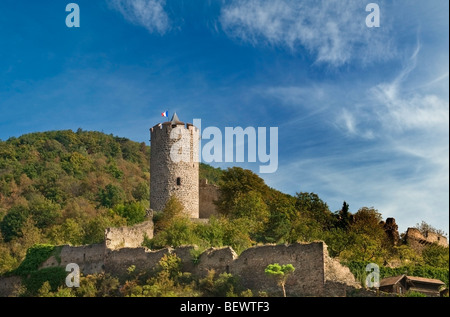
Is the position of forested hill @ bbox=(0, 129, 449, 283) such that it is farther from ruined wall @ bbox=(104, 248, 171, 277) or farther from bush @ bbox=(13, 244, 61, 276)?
bush @ bbox=(13, 244, 61, 276)

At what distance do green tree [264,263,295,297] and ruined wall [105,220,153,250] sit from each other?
9.26 m

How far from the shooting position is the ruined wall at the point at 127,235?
33.6 meters

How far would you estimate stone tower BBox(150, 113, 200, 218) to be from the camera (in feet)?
141

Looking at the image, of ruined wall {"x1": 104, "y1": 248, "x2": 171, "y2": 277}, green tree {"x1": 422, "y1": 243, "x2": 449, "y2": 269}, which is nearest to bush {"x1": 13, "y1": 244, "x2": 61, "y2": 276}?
ruined wall {"x1": 104, "y1": 248, "x2": 171, "y2": 277}

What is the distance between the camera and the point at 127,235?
116 ft

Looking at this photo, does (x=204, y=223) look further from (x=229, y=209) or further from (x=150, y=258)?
(x=150, y=258)

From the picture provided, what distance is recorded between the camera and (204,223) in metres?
39.9

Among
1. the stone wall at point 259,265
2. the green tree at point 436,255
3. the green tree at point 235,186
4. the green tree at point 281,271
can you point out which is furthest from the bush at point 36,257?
the green tree at point 436,255

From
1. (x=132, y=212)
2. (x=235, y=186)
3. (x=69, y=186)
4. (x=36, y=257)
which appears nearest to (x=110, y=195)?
(x=69, y=186)

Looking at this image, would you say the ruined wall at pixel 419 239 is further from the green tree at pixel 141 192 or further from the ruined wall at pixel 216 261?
the green tree at pixel 141 192

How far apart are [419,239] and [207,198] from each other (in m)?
13.5

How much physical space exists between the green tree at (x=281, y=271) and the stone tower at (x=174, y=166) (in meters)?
16.2
